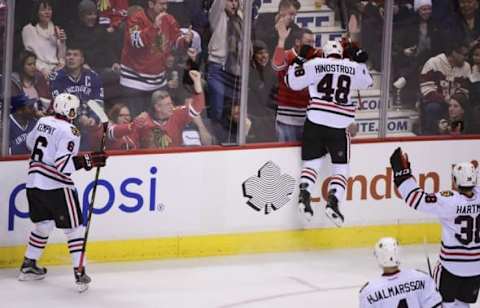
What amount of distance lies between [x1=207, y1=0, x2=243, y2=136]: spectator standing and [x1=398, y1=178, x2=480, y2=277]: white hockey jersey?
2.41 meters

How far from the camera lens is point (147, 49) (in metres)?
9.27

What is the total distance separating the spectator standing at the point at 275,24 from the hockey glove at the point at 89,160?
5.37 feet

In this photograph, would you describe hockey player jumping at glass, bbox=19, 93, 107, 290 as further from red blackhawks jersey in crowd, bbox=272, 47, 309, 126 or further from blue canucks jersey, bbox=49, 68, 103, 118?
red blackhawks jersey in crowd, bbox=272, 47, 309, 126

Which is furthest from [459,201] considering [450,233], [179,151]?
[179,151]

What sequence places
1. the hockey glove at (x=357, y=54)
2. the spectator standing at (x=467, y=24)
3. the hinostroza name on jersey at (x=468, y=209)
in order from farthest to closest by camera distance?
1. the spectator standing at (x=467, y=24)
2. the hockey glove at (x=357, y=54)
3. the hinostroza name on jersey at (x=468, y=209)

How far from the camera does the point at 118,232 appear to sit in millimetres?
9203

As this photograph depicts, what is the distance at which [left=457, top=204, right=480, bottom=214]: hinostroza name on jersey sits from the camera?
7.29 m

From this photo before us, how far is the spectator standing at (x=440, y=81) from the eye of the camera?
404 inches

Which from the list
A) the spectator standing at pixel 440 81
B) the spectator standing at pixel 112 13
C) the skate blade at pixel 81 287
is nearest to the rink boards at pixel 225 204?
the spectator standing at pixel 440 81

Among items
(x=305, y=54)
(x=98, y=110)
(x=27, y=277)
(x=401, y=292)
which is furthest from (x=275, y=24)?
(x=401, y=292)

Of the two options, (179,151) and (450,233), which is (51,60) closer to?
(179,151)

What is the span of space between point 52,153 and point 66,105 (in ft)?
0.97

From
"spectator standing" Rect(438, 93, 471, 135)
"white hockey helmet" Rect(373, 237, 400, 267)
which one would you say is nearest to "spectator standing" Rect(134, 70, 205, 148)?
"spectator standing" Rect(438, 93, 471, 135)

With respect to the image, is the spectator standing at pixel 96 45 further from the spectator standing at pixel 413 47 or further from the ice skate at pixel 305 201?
the spectator standing at pixel 413 47
